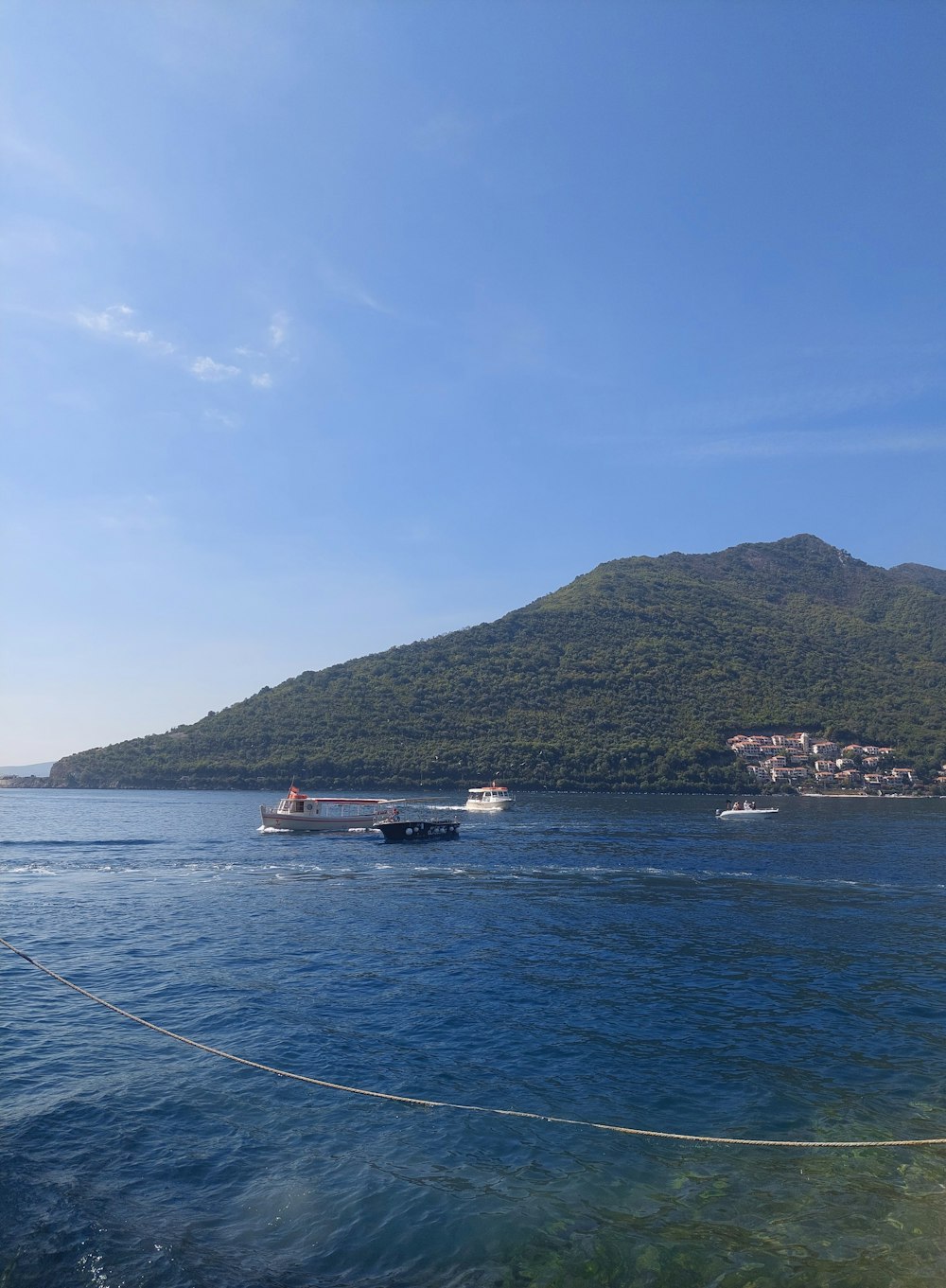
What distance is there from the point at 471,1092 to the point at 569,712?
143995mm

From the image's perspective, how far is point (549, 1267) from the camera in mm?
9977

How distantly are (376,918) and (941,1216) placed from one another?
80.2 feet

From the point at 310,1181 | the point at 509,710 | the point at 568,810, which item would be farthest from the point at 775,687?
the point at 310,1181

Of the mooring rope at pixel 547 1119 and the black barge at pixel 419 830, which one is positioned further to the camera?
the black barge at pixel 419 830

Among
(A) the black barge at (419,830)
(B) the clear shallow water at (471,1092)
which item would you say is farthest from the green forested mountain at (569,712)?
(B) the clear shallow water at (471,1092)

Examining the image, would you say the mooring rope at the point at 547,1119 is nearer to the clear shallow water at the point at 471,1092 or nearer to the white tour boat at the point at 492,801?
the clear shallow water at the point at 471,1092

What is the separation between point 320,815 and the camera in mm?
78000

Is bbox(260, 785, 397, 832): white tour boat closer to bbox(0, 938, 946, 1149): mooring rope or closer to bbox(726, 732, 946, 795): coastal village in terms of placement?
bbox(0, 938, 946, 1149): mooring rope

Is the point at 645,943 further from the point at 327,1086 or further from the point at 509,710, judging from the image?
the point at 509,710

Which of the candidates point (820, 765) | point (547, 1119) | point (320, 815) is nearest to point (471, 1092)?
point (547, 1119)

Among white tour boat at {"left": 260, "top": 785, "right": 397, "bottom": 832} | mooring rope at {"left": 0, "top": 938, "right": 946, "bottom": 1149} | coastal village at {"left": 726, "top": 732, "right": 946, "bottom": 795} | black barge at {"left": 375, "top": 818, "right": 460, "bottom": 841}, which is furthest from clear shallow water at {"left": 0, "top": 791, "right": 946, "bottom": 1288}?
coastal village at {"left": 726, "top": 732, "right": 946, "bottom": 795}

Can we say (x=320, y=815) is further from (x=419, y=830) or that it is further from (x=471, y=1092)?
(x=471, y=1092)

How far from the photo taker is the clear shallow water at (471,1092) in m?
10.2

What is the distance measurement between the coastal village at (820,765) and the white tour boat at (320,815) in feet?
268
